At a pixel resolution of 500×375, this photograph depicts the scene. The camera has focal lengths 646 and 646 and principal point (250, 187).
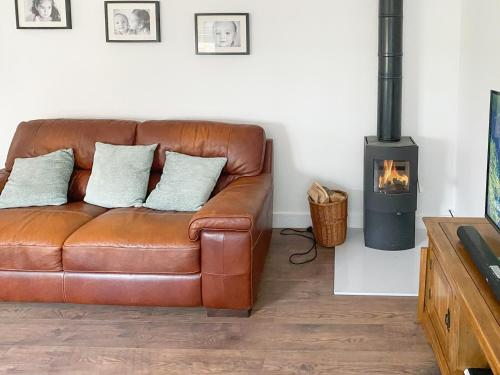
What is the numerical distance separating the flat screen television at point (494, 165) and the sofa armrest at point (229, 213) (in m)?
1.08

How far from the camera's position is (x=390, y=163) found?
402 centimetres

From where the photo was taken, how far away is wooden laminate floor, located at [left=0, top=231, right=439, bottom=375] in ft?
9.09

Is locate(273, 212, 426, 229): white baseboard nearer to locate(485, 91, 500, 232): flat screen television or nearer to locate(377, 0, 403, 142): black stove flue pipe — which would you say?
locate(377, 0, 403, 142): black stove flue pipe

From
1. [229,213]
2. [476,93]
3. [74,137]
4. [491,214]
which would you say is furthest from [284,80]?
[491,214]

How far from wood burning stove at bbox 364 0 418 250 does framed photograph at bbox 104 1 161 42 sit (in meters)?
1.50

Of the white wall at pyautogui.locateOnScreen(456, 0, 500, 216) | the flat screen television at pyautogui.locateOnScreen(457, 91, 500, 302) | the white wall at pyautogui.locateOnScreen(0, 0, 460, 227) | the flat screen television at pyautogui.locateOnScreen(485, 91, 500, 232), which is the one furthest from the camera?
the white wall at pyautogui.locateOnScreen(0, 0, 460, 227)

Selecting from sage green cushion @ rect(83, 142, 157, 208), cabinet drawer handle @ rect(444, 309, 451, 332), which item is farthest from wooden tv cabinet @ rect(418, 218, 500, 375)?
sage green cushion @ rect(83, 142, 157, 208)

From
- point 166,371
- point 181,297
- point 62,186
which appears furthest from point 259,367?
point 62,186

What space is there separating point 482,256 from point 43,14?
338 centimetres

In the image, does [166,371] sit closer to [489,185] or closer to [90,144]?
[489,185]

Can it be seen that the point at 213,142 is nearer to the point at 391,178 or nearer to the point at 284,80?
the point at 284,80

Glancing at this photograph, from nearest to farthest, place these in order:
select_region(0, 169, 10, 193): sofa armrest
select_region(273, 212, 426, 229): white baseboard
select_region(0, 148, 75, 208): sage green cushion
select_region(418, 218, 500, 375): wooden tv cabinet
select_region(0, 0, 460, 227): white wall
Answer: select_region(418, 218, 500, 375): wooden tv cabinet < select_region(0, 148, 75, 208): sage green cushion < select_region(0, 169, 10, 193): sofa armrest < select_region(0, 0, 460, 227): white wall < select_region(273, 212, 426, 229): white baseboard

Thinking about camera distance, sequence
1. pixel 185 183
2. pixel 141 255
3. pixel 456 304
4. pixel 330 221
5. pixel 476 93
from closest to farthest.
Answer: pixel 456 304 < pixel 141 255 < pixel 185 183 < pixel 476 93 < pixel 330 221

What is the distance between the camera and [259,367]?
2756mm
